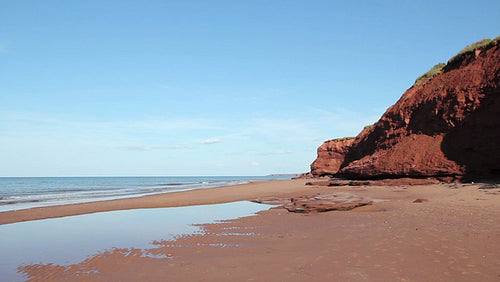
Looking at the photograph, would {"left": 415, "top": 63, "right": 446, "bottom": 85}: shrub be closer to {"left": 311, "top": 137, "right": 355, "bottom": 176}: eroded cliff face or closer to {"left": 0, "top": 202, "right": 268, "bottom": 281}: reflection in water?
{"left": 311, "top": 137, "right": 355, "bottom": 176}: eroded cliff face

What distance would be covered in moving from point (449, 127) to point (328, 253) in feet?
65.7

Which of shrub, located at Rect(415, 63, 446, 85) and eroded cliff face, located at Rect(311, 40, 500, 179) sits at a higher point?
shrub, located at Rect(415, 63, 446, 85)

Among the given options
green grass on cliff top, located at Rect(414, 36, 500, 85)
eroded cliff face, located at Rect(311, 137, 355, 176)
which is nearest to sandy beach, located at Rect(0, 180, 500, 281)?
green grass on cliff top, located at Rect(414, 36, 500, 85)

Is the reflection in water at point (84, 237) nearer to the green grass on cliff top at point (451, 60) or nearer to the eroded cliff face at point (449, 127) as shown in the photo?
the eroded cliff face at point (449, 127)

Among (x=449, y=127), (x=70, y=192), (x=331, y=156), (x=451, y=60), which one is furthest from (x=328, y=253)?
(x=331, y=156)

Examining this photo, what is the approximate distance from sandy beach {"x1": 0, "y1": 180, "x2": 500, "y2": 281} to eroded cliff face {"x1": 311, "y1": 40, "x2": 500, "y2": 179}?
35.4 ft

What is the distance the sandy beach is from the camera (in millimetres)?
5867

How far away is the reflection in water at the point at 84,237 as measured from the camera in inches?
315

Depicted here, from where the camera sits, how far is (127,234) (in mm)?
10812

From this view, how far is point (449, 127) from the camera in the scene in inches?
898

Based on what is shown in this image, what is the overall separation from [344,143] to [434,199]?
36.7m

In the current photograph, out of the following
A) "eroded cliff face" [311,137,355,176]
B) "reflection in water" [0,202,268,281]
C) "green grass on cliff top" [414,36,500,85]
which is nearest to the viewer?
"reflection in water" [0,202,268,281]

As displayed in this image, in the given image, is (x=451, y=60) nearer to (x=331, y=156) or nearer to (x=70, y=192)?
(x=331, y=156)

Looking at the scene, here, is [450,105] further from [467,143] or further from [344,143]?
[344,143]
